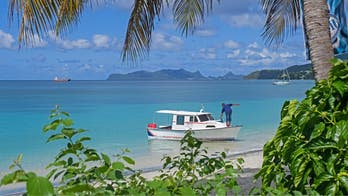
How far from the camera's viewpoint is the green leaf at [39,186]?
118 cm

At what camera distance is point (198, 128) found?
18.5 metres

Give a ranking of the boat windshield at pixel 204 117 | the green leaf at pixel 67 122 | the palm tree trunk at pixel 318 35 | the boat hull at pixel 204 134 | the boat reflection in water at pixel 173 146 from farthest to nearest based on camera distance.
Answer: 1. the boat windshield at pixel 204 117
2. the boat hull at pixel 204 134
3. the boat reflection in water at pixel 173 146
4. the palm tree trunk at pixel 318 35
5. the green leaf at pixel 67 122

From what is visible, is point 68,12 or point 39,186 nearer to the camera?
point 39,186

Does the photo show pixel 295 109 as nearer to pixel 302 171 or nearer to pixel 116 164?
pixel 302 171

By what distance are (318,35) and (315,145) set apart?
5.86ft

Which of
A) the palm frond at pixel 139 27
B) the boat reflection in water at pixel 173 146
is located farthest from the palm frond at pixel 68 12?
the boat reflection in water at pixel 173 146

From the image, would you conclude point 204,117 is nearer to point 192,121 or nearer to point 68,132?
point 192,121

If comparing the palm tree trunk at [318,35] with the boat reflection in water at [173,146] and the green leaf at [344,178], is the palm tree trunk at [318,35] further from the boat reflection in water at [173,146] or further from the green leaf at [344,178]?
the boat reflection in water at [173,146]

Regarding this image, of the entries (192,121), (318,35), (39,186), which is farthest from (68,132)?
(192,121)

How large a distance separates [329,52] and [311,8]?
0.41 m

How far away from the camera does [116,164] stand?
160cm

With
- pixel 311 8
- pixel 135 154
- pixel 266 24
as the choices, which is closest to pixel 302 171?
pixel 311 8

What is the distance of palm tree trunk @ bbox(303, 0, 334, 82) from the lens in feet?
11.9

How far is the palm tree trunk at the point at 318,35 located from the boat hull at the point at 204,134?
1451 cm
